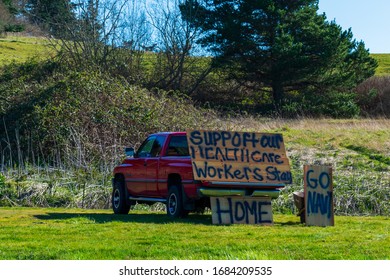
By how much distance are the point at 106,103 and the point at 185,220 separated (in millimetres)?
14474

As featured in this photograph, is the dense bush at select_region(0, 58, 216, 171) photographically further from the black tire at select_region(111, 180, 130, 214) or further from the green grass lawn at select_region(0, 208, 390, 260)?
the green grass lawn at select_region(0, 208, 390, 260)

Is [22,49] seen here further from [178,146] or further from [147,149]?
[178,146]

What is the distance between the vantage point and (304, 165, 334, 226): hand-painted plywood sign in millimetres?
15164

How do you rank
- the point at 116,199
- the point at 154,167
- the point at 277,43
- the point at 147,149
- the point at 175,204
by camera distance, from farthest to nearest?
the point at 277,43
the point at 116,199
the point at 147,149
the point at 154,167
the point at 175,204

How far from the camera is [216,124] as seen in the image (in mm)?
29391

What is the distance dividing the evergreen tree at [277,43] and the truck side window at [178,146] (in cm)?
3088

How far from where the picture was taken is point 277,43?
4703 cm

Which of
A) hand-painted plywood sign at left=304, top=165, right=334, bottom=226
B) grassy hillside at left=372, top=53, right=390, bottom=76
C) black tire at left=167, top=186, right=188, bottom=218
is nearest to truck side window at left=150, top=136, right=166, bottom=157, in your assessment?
black tire at left=167, top=186, right=188, bottom=218

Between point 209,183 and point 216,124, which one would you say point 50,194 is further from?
point 216,124

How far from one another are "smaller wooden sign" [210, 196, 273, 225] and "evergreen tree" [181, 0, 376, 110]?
32.3 metres

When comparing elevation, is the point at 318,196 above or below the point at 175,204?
above

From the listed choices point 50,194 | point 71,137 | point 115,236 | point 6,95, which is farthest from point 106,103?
point 115,236

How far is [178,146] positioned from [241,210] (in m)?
2.37

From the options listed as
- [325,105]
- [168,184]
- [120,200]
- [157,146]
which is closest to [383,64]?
[325,105]
